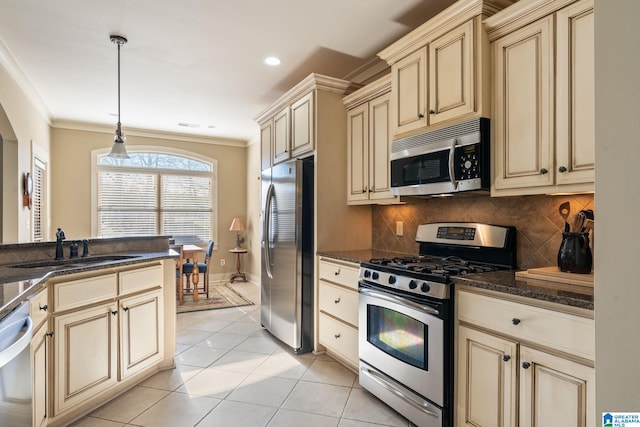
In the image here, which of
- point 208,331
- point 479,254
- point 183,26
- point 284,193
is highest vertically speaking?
point 183,26

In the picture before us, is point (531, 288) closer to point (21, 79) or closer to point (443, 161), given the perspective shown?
point (443, 161)

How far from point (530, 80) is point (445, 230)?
1117 mm

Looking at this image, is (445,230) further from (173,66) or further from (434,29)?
(173,66)

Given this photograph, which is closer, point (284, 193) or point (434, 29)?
point (434, 29)

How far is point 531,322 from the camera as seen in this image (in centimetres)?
150

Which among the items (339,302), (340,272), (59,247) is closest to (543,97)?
(340,272)

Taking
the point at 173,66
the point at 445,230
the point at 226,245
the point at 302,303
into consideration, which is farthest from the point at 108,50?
the point at 226,245

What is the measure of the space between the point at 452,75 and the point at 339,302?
183cm

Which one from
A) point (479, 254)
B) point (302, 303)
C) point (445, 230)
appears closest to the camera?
point (479, 254)

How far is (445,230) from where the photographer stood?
257cm

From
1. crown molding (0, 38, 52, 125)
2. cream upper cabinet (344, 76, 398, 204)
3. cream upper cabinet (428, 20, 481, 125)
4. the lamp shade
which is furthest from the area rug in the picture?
cream upper cabinet (428, 20, 481, 125)

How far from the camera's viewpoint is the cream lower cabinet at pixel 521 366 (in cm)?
134
